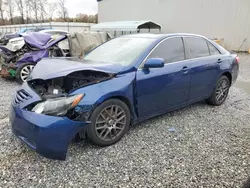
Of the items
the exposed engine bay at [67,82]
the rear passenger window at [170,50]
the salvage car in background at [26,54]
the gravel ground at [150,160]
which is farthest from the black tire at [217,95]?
the salvage car in background at [26,54]

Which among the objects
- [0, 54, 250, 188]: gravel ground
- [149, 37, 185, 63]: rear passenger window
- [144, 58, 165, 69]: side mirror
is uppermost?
[149, 37, 185, 63]: rear passenger window

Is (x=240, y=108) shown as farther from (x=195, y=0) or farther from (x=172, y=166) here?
(x=195, y=0)

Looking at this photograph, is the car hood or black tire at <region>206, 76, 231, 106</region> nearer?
the car hood

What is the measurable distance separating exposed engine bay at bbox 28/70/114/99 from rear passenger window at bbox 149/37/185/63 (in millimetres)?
938

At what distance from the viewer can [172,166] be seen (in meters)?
2.69

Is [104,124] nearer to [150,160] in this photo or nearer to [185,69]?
[150,160]

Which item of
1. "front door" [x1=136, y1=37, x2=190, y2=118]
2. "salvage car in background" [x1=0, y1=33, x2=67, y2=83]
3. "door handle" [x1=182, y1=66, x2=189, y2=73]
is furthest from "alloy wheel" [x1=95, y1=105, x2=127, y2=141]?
"salvage car in background" [x1=0, y1=33, x2=67, y2=83]

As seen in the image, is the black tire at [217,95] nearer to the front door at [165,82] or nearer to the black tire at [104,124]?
the front door at [165,82]

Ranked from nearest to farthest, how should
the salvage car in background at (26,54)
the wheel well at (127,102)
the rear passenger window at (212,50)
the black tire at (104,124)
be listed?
the black tire at (104,124), the wheel well at (127,102), the rear passenger window at (212,50), the salvage car in background at (26,54)

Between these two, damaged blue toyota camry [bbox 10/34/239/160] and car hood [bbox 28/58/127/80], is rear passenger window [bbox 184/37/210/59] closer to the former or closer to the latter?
damaged blue toyota camry [bbox 10/34/239/160]

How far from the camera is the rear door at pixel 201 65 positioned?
4.04 meters

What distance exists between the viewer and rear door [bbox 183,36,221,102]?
4.04 meters

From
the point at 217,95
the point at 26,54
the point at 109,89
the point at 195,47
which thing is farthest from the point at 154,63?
the point at 26,54

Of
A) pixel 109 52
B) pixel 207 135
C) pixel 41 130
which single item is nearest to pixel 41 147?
pixel 41 130
